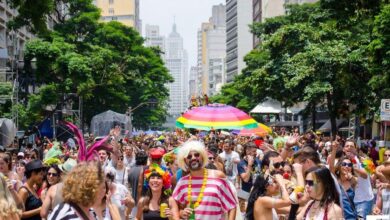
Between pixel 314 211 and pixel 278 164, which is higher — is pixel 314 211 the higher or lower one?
the lower one

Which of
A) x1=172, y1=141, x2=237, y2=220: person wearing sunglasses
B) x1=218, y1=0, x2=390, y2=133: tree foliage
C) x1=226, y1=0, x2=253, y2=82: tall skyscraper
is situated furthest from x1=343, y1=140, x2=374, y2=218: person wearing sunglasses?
x1=226, y1=0, x2=253, y2=82: tall skyscraper

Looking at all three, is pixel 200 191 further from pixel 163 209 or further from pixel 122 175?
pixel 122 175

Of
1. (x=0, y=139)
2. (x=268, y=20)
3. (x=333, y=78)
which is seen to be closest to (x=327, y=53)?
(x=333, y=78)

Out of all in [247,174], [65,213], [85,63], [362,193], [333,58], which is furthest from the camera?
[85,63]

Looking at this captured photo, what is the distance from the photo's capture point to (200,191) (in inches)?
278

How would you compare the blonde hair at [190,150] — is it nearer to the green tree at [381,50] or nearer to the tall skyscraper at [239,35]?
the green tree at [381,50]

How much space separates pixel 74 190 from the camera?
496 cm

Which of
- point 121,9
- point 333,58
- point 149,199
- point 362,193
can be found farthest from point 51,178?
point 121,9

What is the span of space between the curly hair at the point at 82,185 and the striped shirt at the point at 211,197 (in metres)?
2.06

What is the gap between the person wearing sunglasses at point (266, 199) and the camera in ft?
22.0

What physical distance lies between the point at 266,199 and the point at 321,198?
85cm

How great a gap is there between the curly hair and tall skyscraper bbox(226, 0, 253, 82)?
427ft

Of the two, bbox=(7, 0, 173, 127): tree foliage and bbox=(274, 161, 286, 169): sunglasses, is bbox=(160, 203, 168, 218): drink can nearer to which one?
bbox=(274, 161, 286, 169): sunglasses

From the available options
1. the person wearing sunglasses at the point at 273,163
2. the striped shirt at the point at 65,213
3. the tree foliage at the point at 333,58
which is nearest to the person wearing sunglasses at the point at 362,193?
the person wearing sunglasses at the point at 273,163
